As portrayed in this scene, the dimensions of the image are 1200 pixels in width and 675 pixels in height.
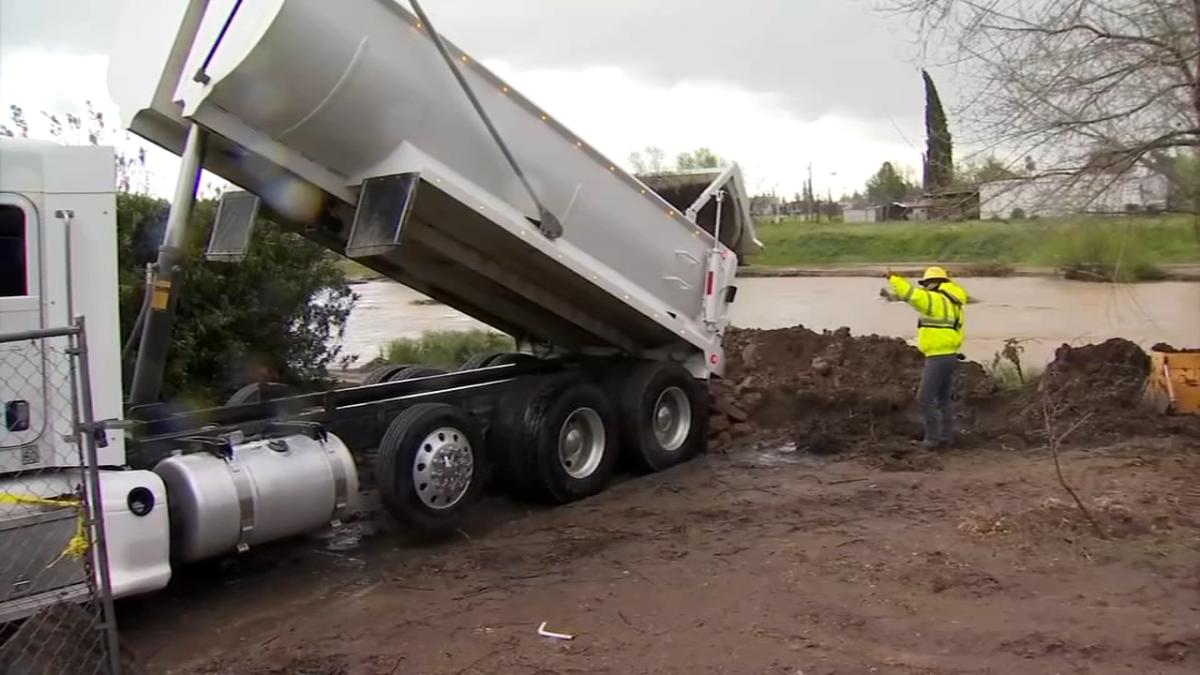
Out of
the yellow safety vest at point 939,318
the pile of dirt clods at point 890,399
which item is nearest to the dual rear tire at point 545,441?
the pile of dirt clods at point 890,399

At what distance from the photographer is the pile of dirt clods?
34.3ft

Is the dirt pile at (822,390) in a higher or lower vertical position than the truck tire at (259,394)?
lower

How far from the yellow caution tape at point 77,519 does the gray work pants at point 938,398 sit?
7172mm

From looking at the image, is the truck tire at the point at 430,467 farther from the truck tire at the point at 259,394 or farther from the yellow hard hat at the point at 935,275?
the yellow hard hat at the point at 935,275

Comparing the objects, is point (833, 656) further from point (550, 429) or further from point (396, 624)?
point (550, 429)

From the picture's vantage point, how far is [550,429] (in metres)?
8.23

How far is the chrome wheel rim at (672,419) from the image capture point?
9.59 meters

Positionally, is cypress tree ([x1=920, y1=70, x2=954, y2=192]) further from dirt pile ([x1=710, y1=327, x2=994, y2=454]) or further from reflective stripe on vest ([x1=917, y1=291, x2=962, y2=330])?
dirt pile ([x1=710, y1=327, x2=994, y2=454])

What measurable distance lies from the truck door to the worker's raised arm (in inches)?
262

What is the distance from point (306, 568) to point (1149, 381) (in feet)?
27.8

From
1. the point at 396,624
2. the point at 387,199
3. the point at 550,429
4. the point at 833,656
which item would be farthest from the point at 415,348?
the point at 833,656

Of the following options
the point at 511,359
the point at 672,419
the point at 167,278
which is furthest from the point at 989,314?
the point at 167,278

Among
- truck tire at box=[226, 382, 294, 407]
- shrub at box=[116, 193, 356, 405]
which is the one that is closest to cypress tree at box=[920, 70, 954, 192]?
shrub at box=[116, 193, 356, 405]

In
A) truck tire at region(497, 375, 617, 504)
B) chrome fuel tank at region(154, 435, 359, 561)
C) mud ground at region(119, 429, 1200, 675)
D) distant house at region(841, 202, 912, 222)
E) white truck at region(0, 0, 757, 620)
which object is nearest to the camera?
mud ground at region(119, 429, 1200, 675)
